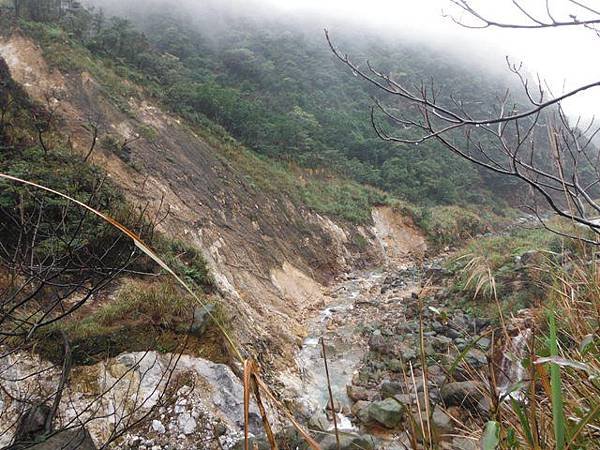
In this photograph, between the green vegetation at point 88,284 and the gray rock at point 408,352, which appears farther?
the gray rock at point 408,352

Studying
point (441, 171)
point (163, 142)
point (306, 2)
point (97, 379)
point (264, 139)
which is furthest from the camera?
point (306, 2)

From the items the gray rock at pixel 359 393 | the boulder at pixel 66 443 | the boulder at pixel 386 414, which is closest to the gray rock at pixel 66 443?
the boulder at pixel 66 443

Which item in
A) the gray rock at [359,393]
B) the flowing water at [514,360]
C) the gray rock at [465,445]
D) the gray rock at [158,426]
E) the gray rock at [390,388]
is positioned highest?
the flowing water at [514,360]

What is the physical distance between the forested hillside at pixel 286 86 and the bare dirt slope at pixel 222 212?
12.8ft

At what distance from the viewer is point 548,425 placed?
4.08 ft

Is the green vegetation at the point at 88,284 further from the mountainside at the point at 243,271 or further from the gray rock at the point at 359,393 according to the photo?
the gray rock at the point at 359,393

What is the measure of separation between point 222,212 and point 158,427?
316 inches

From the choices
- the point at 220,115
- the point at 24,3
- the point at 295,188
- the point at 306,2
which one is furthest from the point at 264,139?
the point at 306,2

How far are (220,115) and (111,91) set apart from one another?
243 inches

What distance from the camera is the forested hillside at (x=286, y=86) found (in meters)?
19.0

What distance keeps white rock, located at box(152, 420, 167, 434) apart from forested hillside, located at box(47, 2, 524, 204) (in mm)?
13925

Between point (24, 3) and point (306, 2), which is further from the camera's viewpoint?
point (306, 2)

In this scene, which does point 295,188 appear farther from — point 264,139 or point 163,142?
point 163,142

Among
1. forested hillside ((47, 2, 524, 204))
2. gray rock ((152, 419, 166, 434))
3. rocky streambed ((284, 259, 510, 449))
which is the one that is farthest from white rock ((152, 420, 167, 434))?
forested hillside ((47, 2, 524, 204))
